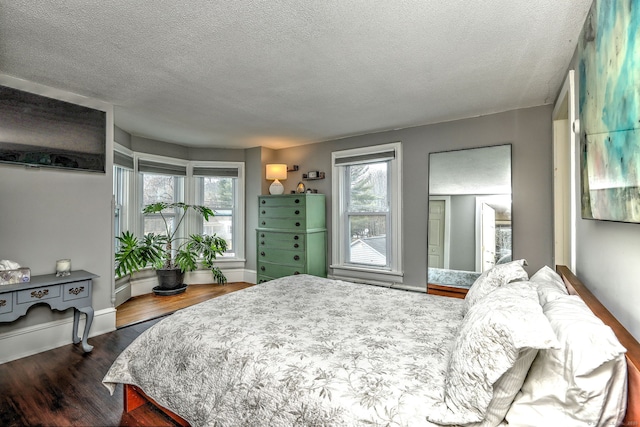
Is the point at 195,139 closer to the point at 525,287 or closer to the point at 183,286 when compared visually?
the point at 183,286

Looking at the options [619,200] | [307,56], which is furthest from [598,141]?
[307,56]

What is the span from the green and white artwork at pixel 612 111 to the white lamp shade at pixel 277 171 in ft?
12.3

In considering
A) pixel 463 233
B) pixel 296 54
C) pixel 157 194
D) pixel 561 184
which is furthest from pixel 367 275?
pixel 157 194

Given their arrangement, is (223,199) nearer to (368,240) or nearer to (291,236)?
(291,236)

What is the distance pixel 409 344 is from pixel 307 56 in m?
1.94

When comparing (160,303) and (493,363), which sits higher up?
(493,363)

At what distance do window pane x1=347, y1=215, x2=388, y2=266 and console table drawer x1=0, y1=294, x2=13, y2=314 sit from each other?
11.7 feet

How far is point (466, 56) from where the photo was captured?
214cm

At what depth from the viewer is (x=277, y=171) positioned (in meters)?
4.79

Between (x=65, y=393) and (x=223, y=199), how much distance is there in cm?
360

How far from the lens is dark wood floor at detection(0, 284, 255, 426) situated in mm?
1784

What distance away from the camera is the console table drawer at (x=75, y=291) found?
2.57 metres

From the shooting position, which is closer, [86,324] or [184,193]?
[86,324]

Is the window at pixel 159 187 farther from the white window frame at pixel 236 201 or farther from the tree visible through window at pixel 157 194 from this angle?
the white window frame at pixel 236 201
